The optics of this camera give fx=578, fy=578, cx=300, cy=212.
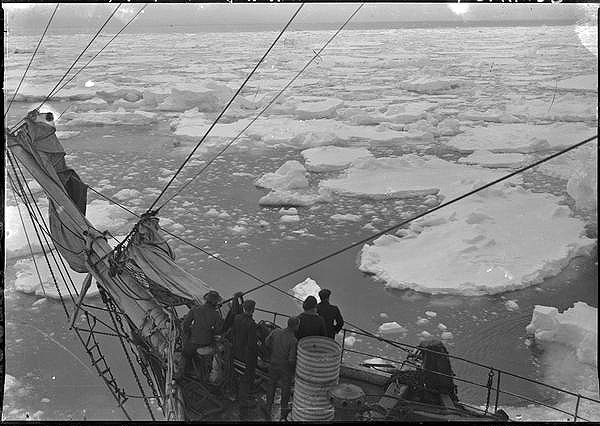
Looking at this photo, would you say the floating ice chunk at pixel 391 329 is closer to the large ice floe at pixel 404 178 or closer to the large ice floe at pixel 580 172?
the large ice floe at pixel 580 172

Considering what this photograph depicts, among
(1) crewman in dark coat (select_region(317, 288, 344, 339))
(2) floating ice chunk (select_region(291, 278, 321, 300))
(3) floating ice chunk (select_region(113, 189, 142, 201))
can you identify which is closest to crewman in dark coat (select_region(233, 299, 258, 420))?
(1) crewman in dark coat (select_region(317, 288, 344, 339))

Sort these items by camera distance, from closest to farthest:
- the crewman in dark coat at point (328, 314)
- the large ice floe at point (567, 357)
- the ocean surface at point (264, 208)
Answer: the crewman in dark coat at point (328, 314), the large ice floe at point (567, 357), the ocean surface at point (264, 208)

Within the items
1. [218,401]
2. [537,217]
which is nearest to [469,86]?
[537,217]

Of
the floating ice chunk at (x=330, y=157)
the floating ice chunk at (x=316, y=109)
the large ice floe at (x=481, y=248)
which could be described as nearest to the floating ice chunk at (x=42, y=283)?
the large ice floe at (x=481, y=248)

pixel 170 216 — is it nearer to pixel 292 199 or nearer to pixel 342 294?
pixel 292 199

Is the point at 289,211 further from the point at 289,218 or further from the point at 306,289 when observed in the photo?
the point at 306,289
